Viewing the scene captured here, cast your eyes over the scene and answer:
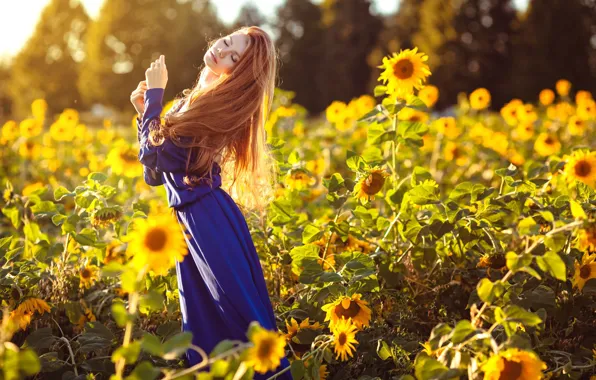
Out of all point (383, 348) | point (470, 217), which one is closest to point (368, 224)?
point (470, 217)

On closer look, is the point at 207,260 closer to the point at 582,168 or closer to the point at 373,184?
the point at 373,184

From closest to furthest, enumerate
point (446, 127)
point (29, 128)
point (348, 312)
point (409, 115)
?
point (348, 312), point (409, 115), point (29, 128), point (446, 127)

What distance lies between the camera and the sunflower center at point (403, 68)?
9.39 feet

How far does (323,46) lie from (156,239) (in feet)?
93.3

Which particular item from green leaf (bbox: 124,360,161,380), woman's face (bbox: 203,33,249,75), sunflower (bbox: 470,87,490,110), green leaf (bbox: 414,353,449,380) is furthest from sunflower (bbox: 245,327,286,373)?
sunflower (bbox: 470,87,490,110)

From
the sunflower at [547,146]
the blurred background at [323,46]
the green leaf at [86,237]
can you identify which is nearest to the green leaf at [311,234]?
the green leaf at [86,237]

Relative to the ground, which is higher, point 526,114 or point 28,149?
point 28,149

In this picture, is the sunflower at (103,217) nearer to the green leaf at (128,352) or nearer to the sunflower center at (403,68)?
the green leaf at (128,352)

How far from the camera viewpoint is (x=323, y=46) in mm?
29281

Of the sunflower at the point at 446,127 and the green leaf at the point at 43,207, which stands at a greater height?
the green leaf at the point at 43,207

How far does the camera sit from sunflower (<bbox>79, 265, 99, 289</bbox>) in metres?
2.82

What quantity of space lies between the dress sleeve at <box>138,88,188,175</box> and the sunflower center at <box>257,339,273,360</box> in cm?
90

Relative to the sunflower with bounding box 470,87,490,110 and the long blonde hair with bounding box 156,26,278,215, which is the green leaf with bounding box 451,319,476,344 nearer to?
the long blonde hair with bounding box 156,26,278,215

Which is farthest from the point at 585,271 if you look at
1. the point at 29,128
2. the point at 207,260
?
the point at 29,128
